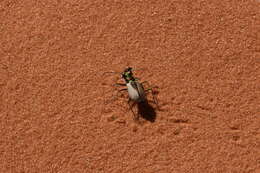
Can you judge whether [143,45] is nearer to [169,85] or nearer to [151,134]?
[169,85]

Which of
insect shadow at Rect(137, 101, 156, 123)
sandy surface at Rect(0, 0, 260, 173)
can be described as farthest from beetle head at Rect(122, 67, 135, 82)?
insect shadow at Rect(137, 101, 156, 123)

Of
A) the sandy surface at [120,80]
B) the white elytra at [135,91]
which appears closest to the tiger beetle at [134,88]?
the white elytra at [135,91]

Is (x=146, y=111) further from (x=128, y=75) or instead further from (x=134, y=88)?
(x=128, y=75)

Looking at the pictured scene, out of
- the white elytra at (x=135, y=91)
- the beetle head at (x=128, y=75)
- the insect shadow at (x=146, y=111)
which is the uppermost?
the beetle head at (x=128, y=75)

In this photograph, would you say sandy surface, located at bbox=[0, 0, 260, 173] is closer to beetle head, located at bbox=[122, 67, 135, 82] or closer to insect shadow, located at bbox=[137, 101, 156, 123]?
insect shadow, located at bbox=[137, 101, 156, 123]

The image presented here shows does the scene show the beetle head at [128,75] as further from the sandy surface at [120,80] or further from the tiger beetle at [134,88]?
the sandy surface at [120,80]
